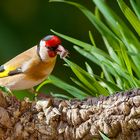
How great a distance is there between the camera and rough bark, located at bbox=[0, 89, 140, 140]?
0.47 metres

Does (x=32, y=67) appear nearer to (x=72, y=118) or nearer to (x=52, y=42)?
(x=52, y=42)

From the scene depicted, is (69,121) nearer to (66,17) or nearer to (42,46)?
(42,46)

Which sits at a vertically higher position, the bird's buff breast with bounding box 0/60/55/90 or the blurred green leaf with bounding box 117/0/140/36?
the bird's buff breast with bounding box 0/60/55/90

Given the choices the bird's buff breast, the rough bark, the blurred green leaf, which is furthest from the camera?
the bird's buff breast

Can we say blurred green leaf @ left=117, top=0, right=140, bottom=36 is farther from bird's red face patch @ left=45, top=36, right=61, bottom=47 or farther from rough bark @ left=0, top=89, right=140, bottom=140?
bird's red face patch @ left=45, top=36, right=61, bottom=47

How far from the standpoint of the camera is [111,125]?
48cm

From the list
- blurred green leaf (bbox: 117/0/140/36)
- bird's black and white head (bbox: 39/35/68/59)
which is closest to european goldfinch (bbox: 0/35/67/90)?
bird's black and white head (bbox: 39/35/68/59)

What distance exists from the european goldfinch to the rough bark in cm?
32

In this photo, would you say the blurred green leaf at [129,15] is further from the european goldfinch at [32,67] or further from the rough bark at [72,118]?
the european goldfinch at [32,67]

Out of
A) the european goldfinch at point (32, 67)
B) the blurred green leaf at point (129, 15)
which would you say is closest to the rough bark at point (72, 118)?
the blurred green leaf at point (129, 15)

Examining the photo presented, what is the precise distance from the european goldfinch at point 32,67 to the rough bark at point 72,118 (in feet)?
1.06

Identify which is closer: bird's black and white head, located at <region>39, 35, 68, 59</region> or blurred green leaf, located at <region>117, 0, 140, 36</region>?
blurred green leaf, located at <region>117, 0, 140, 36</region>

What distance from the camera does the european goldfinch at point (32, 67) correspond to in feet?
2.87

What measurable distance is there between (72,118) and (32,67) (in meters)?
0.45
